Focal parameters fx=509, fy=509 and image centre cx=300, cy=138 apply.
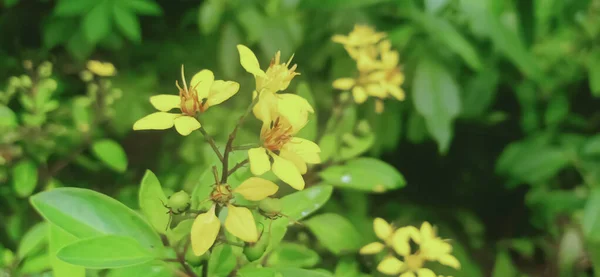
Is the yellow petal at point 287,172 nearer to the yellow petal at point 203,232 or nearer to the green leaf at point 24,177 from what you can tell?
the yellow petal at point 203,232

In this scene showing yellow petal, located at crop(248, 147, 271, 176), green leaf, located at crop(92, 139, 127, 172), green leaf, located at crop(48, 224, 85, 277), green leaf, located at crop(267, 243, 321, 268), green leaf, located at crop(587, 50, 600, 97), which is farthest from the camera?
green leaf, located at crop(587, 50, 600, 97)

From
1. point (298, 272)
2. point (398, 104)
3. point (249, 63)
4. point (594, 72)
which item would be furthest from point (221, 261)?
point (594, 72)

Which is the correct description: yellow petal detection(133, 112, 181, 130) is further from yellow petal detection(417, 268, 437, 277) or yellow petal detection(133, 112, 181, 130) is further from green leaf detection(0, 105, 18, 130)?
green leaf detection(0, 105, 18, 130)


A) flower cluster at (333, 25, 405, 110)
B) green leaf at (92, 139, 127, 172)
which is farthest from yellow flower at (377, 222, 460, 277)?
green leaf at (92, 139, 127, 172)

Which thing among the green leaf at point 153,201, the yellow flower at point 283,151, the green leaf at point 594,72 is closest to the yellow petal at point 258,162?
the yellow flower at point 283,151

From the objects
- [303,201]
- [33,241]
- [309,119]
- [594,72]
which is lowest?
[33,241]

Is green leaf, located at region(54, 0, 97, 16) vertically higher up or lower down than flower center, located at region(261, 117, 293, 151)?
higher up

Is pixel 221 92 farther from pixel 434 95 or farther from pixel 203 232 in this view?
pixel 434 95

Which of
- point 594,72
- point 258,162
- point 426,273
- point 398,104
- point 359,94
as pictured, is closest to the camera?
point 258,162
